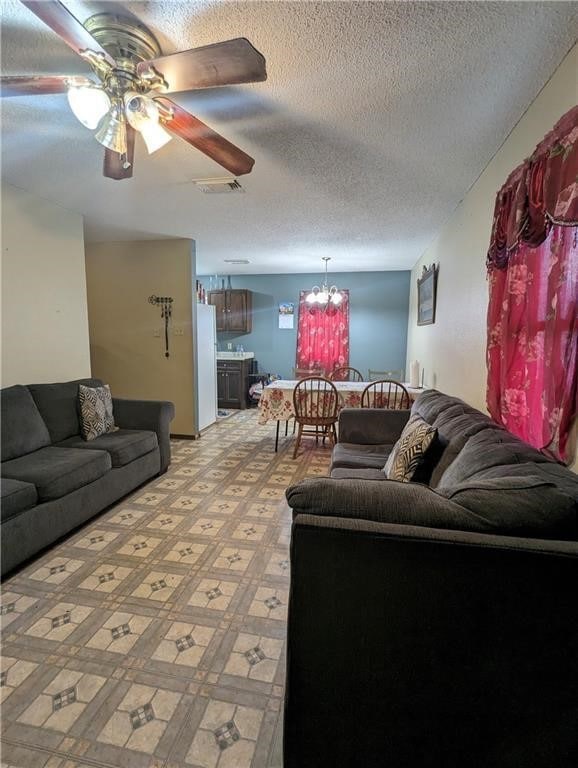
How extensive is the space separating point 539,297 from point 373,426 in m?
1.60

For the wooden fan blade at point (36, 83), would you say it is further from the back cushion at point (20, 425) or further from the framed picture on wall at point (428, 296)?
the framed picture on wall at point (428, 296)

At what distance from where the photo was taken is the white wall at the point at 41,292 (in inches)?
108

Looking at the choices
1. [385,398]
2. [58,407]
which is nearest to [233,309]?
[385,398]

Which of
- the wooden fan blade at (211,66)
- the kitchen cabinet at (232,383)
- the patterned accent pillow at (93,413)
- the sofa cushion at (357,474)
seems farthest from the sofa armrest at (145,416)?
the kitchen cabinet at (232,383)

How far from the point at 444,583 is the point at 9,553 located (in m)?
2.10

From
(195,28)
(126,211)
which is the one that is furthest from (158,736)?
(126,211)

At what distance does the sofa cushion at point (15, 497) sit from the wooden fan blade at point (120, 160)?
173 centimetres

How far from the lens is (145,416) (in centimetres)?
320

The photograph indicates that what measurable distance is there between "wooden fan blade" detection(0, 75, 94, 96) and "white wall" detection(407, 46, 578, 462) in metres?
1.78

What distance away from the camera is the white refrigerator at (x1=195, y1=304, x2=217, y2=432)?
4.52 meters

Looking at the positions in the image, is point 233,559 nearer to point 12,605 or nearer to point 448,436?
point 12,605

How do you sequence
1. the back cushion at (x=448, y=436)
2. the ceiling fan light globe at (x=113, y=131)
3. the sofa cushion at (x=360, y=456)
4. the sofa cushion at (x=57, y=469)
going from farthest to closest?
the sofa cushion at (x=360, y=456) → the sofa cushion at (x=57, y=469) → the back cushion at (x=448, y=436) → the ceiling fan light globe at (x=113, y=131)

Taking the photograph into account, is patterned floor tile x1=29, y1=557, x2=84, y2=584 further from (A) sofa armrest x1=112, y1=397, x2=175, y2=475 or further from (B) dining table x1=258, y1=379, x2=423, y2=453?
(B) dining table x1=258, y1=379, x2=423, y2=453

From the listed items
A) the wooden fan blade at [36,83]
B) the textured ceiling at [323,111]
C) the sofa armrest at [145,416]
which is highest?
the textured ceiling at [323,111]
